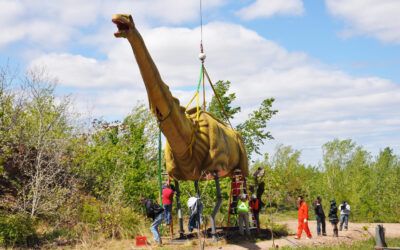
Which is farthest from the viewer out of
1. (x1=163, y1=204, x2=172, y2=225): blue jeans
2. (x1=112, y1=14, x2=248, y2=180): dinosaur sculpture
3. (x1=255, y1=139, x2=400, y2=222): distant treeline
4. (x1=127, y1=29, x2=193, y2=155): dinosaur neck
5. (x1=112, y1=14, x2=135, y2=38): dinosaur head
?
(x1=255, y1=139, x2=400, y2=222): distant treeline

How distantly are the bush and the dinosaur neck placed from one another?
5.47m

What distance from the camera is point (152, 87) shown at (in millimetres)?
9836

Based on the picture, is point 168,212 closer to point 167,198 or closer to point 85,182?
point 167,198

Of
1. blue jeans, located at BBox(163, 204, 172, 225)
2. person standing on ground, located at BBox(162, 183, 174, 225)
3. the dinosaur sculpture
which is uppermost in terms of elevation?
the dinosaur sculpture

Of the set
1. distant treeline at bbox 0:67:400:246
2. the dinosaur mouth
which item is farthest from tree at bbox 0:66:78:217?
the dinosaur mouth

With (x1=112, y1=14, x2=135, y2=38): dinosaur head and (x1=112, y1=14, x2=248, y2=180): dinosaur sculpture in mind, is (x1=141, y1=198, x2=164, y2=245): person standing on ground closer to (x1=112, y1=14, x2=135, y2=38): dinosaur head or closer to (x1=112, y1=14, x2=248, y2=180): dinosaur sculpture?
(x1=112, y1=14, x2=248, y2=180): dinosaur sculpture

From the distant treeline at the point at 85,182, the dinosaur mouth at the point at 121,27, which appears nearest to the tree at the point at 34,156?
the distant treeline at the point at 85,182

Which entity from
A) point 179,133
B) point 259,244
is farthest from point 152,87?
point 259,244

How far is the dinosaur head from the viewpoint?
332 inches

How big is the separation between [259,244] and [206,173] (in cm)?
261

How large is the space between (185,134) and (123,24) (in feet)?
11.9

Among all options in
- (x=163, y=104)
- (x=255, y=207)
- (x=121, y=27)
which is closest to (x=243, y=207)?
(x=255, y=207)

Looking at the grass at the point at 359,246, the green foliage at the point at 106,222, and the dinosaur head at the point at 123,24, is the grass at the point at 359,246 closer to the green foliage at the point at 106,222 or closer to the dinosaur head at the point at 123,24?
the green foliage at the point at 106,222

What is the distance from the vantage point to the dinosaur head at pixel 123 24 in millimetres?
8423
